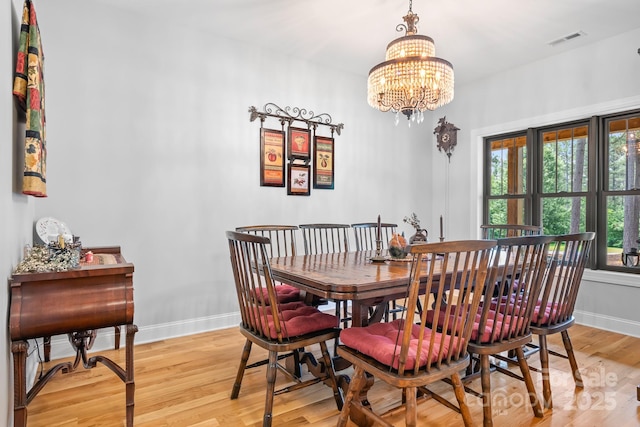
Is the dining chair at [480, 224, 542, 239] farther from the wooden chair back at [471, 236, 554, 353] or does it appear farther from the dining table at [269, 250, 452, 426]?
the wooden chair back at [471, 236, 554, 353]

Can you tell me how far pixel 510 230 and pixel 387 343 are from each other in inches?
115

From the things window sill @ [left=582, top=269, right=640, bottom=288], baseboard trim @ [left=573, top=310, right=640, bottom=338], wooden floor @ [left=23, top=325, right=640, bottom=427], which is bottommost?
wooden floor @ [left=23, top=325, right=640, bottom=427]

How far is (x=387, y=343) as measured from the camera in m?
1.64

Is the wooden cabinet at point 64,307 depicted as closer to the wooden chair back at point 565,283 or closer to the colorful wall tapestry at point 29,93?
the colorful wall tapestry at point 29,93

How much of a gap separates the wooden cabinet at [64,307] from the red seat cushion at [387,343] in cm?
110

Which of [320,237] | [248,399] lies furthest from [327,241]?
[248,399]

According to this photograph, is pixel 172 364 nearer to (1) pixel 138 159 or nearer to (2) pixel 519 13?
(1) pixel 138 159

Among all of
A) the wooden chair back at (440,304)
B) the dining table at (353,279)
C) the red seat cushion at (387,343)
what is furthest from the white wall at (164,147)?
the wooden chair back at (440,304)

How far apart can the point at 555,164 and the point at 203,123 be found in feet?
12.1

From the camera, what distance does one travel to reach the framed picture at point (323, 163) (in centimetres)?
412

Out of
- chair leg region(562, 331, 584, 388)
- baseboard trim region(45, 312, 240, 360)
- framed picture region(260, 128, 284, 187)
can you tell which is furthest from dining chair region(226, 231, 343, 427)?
framed picture region(260, 128, 284, 187)

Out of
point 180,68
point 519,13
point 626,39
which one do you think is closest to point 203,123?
point 180,68

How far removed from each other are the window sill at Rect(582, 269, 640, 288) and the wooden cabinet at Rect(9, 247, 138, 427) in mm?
4018

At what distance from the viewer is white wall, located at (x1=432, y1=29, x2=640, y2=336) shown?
338cm
